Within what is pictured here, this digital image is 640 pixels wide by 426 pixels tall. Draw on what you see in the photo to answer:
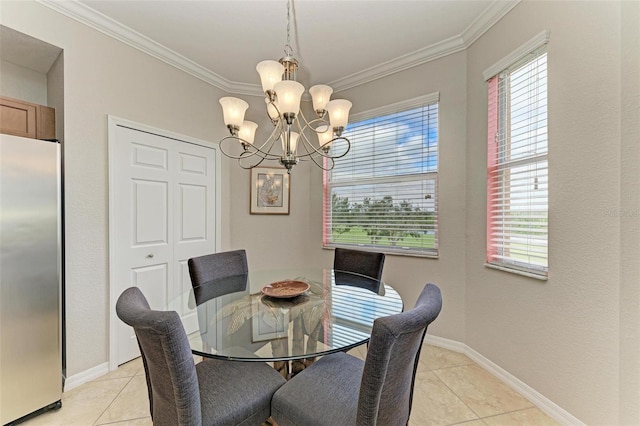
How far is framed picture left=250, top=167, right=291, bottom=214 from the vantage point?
10.8 ft

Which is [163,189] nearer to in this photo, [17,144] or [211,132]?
[211,132]

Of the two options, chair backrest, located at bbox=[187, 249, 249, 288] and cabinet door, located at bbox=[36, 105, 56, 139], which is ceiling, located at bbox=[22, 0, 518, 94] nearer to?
cabinet door, located at bbox=[36, 105, 56, 139]

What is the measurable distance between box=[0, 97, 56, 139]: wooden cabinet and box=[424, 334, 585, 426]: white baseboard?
3568mm

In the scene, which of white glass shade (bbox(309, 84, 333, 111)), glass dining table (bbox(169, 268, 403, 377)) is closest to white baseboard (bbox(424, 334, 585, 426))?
glass dining table (bbox(169, 268, 403, 377))

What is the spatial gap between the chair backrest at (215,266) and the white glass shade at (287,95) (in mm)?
1359

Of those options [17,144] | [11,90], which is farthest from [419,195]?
[11,90]

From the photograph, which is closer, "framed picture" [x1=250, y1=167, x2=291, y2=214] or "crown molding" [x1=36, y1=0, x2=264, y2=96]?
"crown molding" [x1=36, y1=0, x2=264, y2=96]

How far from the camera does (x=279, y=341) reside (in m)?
1.26

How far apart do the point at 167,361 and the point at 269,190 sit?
8.36 feet

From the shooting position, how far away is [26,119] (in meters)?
1.91

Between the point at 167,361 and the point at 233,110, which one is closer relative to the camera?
the point at 167,361

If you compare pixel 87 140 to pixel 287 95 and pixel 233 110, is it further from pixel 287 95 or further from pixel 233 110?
pixel 287 95

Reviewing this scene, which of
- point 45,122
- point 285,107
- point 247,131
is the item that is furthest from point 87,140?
point 285,107

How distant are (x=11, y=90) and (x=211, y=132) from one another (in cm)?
148
